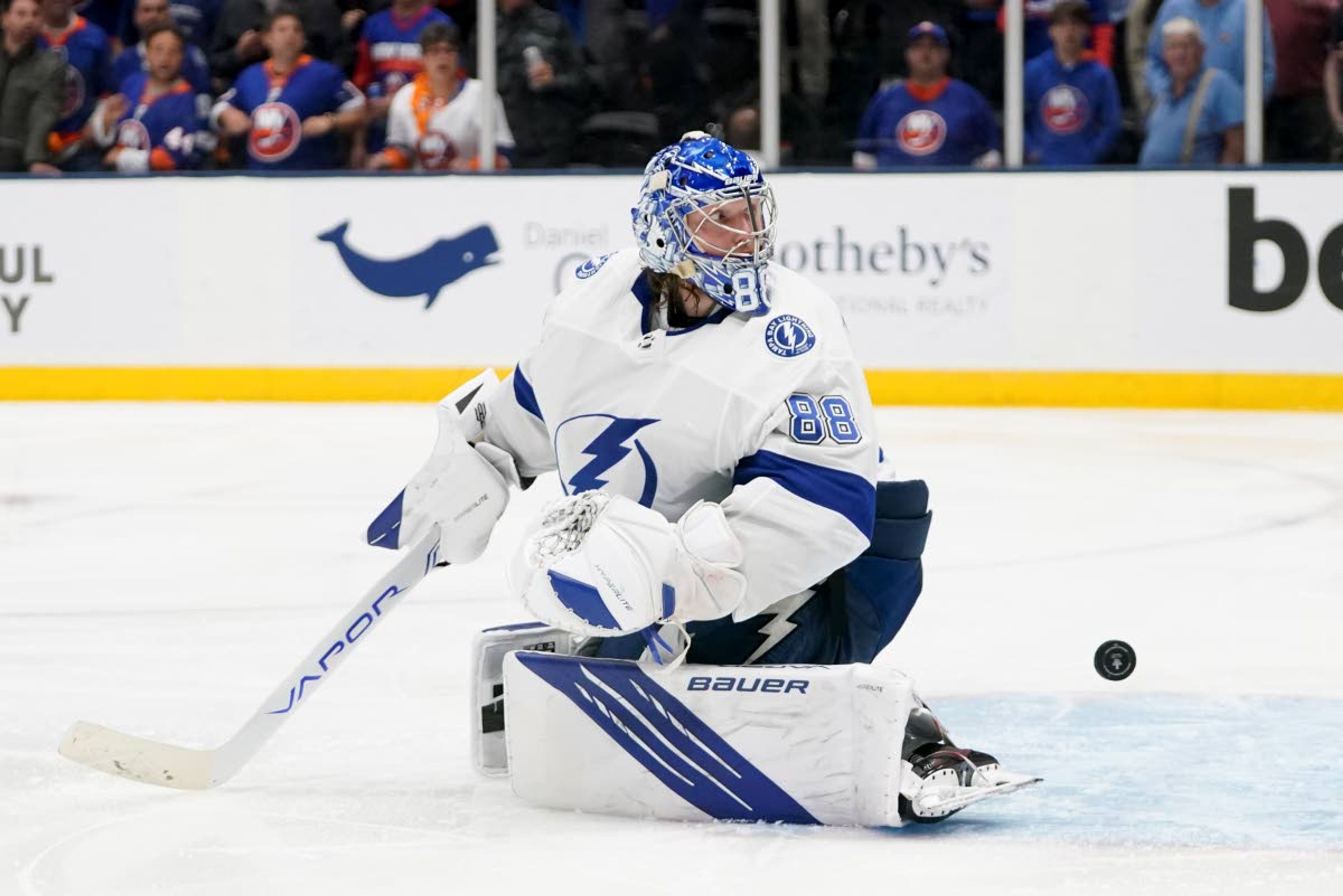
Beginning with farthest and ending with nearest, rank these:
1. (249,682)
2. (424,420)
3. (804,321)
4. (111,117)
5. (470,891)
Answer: (111,117)
(424,420)
(249,682)
(804,321)
(470,891)

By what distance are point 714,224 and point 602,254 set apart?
5.47 m

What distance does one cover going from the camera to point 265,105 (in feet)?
30.2

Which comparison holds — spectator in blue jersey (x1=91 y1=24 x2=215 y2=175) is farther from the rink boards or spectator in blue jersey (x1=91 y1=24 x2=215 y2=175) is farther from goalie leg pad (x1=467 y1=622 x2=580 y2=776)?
goalie leg pad (x1=467 y1=622 x2=580 y2=776)

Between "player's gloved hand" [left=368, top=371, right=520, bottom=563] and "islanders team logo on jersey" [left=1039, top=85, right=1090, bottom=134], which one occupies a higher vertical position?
"islanders team logo on jersey" [left=1039, top=85, right=1090, bottom=134]

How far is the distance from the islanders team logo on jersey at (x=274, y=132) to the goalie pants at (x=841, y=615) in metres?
6.60

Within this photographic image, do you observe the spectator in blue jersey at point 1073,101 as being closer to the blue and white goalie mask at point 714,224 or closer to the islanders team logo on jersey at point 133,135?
the islanders team logo on jersey at point 133,135

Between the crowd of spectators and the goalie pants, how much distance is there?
592 cm

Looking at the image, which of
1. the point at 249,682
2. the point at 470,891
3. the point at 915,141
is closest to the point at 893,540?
the point at 470,891

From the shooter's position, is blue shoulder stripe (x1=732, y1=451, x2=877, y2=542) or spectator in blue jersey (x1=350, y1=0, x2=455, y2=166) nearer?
blue shoulder stripe (x1=732, y1=451, x2=877, y2=542)

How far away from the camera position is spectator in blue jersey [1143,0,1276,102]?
27.8 feet

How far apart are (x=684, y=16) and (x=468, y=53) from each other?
2.98ft

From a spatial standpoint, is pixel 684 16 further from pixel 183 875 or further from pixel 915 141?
pixel 183 875

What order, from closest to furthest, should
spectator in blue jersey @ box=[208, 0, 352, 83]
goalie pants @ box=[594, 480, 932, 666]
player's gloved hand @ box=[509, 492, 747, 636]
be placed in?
1. player's gloved hand @ box=[509, 492, 747, 636]
2. goalie pants @ box=[594, 480, 932, 666]
3. spectator in blue jersey @ box=[208, 0, 352, 83]

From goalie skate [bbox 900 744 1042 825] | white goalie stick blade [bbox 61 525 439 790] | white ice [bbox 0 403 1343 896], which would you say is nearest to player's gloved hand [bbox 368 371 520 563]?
white goalie stick blade [bbox 61 525 439 790]
